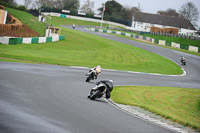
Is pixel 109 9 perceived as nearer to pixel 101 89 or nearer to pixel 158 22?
pixel 158 22

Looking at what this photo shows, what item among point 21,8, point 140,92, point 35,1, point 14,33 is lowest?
point 140,92

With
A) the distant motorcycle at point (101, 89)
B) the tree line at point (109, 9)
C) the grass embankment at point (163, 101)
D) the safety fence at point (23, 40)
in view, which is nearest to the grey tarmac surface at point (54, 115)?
the distant motorcycle at point (101, 89)

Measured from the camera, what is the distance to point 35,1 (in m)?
176

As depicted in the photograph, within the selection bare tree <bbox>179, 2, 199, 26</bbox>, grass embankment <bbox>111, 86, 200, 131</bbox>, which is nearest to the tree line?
bare tree <bbox>179, 2, 199, 26</bbox>

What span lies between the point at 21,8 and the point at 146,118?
7230cm

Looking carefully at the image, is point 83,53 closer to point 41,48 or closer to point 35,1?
point 41,48

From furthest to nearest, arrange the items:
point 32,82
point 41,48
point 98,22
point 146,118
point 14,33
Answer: point 98,22 < point 14,33 < point 41,48 < point 32,82 < point 146,118

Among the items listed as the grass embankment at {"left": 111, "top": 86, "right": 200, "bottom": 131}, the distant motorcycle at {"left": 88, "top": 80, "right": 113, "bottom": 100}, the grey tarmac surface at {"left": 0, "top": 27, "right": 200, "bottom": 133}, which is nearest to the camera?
the grey tarmac surface at {"left": 0, "top": 27, "right": 200, "bottom": 133}

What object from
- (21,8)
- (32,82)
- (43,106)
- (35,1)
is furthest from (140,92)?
(35,1)

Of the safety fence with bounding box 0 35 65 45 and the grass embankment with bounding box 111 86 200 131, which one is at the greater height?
the safety fence with bounding box 0 35 65 45

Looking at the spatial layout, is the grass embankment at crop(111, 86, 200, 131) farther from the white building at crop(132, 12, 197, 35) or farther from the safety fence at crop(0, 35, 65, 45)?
the white building at crop(132, 12, 197, 35)

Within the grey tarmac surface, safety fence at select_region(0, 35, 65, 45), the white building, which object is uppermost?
the white building

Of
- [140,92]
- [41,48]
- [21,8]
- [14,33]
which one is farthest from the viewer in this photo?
[21,8]

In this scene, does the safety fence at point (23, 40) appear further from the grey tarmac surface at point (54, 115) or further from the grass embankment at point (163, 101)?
the grey tarmac surface at point (54, 115)
